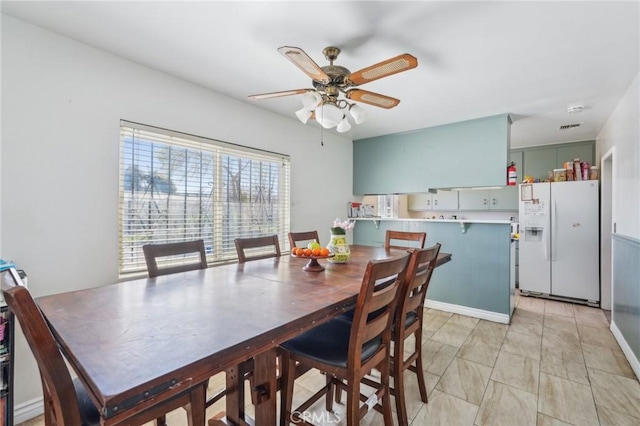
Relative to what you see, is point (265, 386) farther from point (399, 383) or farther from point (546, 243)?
point (546, 243)

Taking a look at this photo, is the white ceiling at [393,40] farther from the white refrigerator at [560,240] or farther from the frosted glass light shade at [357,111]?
the white refrigerator at [560,240]

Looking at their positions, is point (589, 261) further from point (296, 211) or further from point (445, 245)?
point (296, 211)

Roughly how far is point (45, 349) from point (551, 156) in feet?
20.1

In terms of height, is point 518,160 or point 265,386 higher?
point 518,160

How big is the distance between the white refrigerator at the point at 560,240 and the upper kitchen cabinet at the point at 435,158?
1.32 meters

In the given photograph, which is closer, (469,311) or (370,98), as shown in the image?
(370,98)

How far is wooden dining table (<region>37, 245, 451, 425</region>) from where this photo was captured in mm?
674

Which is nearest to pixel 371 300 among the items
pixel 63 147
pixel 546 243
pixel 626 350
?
pixel 63 147

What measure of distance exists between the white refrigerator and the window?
3518 mm

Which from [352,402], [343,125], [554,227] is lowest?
[352,402]

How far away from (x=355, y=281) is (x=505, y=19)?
1.74 metres

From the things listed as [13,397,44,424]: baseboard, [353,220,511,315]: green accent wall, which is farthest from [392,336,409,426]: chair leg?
[353,220,511,315]: green accent wall

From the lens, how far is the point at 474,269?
11.3ft

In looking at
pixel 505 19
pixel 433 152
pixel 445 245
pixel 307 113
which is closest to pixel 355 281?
pixel 307 113
